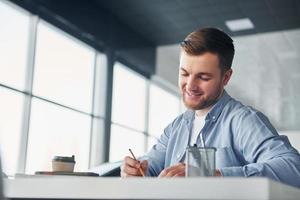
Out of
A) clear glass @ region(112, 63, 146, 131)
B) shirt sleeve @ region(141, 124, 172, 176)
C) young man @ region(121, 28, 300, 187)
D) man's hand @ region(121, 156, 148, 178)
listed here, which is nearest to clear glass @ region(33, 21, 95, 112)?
clear glass @ region(112, 63, 146, 131)

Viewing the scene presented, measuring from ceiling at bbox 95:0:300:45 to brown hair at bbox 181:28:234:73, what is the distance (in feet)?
16.2

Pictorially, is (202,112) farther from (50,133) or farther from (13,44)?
(50,133)

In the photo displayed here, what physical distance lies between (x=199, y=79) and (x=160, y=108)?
248 inches

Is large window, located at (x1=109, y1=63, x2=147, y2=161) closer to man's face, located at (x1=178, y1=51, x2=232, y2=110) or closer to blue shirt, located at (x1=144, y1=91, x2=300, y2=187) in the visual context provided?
blue shirt, located at (x1=144, y1=91, x2=300, y2=187)

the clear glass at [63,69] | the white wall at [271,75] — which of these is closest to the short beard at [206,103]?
the clear glass at [63,69]

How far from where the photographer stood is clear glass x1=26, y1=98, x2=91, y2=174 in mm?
5133

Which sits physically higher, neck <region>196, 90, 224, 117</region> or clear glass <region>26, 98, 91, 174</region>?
clear glass <region>26, 98, 91, 174</region>

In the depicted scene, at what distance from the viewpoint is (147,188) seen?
0.79 m

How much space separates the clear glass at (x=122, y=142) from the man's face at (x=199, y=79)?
5.38 meters

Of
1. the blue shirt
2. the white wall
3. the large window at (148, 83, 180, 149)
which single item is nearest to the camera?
the blue shirt

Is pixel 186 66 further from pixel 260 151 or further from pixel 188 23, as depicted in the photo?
pixel 188 23

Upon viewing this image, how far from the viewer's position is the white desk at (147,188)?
0.75 meters

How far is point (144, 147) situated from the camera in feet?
24.2

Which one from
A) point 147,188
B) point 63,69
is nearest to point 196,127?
point 147,188
